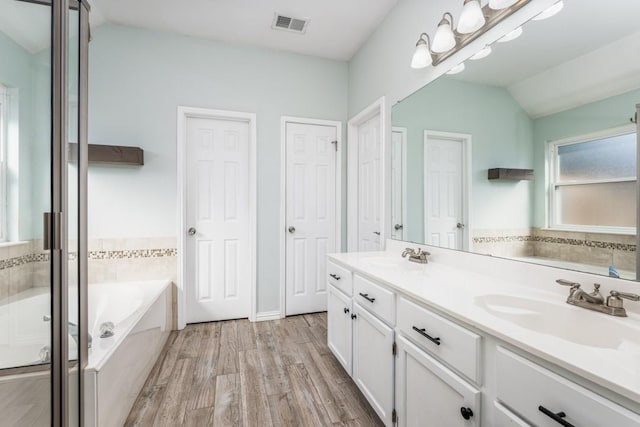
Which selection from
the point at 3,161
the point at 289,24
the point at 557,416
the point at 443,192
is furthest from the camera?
the point at 289,24

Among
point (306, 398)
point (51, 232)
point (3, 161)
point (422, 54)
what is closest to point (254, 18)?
point (422, 54)

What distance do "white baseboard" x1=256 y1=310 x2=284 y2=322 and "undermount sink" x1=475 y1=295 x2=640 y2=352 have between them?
7.42 ft

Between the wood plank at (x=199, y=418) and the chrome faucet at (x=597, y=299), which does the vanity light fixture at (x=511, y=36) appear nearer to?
the chrome faucet at (x=597, y=299)

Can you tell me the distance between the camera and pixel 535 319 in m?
1.05

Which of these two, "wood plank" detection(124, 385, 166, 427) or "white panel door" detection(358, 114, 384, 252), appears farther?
"white panel door" detection(358, 114, 384, 252)

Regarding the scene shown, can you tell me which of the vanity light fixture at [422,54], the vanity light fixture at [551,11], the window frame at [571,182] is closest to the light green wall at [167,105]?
the vanity light fixture at [422,54]

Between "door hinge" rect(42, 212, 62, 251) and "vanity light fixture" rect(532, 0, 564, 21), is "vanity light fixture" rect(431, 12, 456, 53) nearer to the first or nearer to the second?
"vanity light fixture" rect(532, 0, 564, 21)

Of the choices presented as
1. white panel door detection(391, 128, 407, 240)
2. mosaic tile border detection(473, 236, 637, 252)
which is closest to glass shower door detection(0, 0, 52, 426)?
mosaic tile border detection(473, 236, 637, 252)

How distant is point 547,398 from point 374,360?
0.92 meters

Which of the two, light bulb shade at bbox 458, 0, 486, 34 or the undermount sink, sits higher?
light bulb shade at bbox 458, 0, 486, 34

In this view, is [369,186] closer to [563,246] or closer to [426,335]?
[563,246]

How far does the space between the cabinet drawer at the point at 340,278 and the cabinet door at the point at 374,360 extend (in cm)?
14

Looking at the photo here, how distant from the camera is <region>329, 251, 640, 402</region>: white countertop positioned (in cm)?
64

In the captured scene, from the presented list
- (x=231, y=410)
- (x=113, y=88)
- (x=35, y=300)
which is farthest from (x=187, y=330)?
(x=113, y=88)
